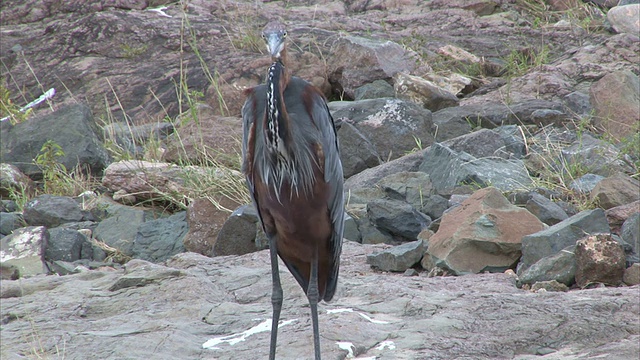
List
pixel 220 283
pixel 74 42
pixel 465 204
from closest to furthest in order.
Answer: pixel 220 283
pixel 465 204
pixel 74 42

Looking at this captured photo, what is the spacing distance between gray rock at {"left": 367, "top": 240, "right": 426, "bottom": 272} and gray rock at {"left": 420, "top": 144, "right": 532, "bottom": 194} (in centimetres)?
134

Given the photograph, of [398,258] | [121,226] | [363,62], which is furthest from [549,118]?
[121,226]

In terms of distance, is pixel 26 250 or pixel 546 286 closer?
pixel 546 286

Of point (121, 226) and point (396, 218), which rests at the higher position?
point (396, 218)

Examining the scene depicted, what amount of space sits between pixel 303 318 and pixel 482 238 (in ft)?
5.43

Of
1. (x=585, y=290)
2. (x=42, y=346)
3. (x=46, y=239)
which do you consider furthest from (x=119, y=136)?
(x=585, y=290)

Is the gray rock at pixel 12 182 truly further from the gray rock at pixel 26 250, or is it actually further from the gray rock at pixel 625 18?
the gray rock at pixel 625 18

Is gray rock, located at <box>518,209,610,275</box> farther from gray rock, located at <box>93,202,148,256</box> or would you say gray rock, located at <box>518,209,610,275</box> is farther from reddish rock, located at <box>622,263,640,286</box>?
gray rock, located at <box>93,202,148,256</box>

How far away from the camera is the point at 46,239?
715 centimetres

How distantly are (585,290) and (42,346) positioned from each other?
10.5 ft

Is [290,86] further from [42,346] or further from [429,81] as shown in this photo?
[429,81]

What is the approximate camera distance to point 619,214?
21.2ft

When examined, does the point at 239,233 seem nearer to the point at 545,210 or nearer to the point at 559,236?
the point at 545,210

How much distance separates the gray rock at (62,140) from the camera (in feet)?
29.3
